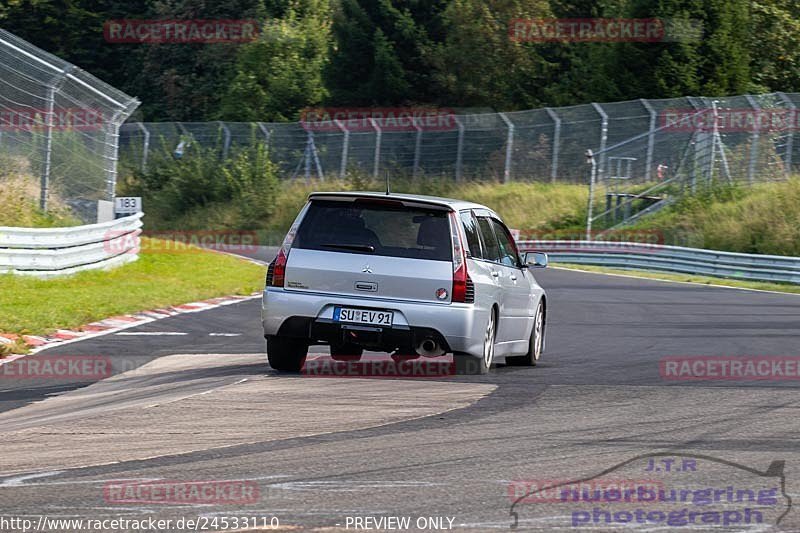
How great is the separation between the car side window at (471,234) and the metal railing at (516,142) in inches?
907

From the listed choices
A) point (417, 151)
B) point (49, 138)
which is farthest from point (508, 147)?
point (49, 138)

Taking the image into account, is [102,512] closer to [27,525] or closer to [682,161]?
[27,525]

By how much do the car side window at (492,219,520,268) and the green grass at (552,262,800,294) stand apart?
15.2m

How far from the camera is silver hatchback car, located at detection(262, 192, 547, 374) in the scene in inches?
396

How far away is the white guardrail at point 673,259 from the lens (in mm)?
29250

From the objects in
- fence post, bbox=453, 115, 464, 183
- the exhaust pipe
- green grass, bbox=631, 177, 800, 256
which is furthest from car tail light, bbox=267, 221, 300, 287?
fence post, bbox=453, 115, 464, 183

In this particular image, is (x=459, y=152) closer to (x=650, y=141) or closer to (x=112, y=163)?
(x=650, y=141)

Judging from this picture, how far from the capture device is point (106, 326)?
1487cm

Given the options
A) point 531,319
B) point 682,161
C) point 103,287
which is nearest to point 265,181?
point 682,161

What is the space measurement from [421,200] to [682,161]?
99.9ft

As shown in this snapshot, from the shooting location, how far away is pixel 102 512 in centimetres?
546

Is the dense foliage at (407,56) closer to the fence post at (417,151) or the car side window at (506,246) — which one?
the fence post at (417,151)

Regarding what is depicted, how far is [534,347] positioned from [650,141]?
28.1 metres

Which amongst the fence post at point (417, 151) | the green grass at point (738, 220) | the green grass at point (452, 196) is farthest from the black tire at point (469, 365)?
the fence post at point (417, 151)
